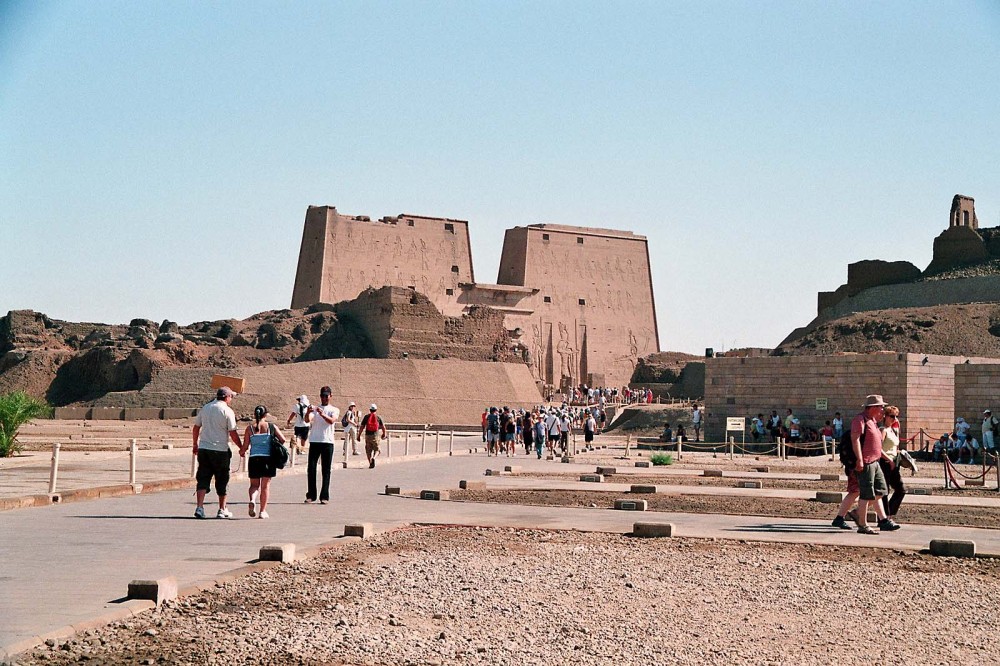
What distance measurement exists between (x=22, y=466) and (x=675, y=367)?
48.3m

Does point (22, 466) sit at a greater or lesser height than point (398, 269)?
lesser

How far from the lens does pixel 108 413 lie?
38969 mm

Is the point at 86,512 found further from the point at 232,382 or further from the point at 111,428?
the point at 111,428

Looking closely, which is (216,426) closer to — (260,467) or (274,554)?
(260,467)

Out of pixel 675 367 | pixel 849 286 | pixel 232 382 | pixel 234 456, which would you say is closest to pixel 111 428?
pixel 234 456

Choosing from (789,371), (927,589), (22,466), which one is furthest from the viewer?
(789,371)

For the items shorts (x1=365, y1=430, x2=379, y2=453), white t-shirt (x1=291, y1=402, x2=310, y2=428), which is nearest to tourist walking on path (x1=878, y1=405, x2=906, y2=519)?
white t-shirt (x1=291, y1=402, x2=310, y2=428)

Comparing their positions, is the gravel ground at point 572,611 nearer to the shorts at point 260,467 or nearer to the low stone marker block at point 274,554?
the low stone marker block at point 274,554

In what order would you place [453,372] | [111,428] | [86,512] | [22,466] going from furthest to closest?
[453,372] → [111,428] → [22,466] → [86,512]

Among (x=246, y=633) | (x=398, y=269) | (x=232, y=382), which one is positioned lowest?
(x=246, y=633)

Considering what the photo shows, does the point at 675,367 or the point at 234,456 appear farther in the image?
the point at 675,367

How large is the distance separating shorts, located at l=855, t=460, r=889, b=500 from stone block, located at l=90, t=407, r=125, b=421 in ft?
106

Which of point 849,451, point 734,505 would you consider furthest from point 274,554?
point 734,505

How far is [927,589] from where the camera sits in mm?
Result: 7379
